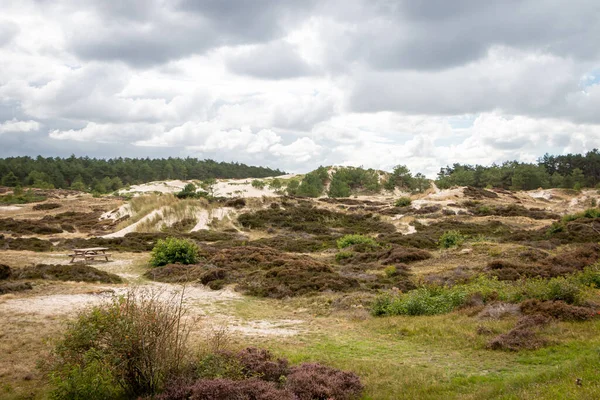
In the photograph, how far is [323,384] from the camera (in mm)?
6852

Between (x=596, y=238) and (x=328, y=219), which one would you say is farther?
(x=328, y=219)

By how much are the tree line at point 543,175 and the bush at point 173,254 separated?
8324 centimetres

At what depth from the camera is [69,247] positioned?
83.7ft

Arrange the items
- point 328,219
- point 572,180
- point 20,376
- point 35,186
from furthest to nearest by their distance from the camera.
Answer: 1. point 572,180
2. point 35,186
3. point 328,219
4. point 20,376

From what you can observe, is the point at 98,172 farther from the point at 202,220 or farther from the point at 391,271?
the point at 391,271

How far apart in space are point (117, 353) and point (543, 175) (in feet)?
343

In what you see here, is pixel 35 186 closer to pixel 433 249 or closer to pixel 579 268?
pixel 433 249

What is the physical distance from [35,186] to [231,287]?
83.5 meters

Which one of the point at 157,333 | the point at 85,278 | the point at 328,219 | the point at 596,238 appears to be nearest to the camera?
the point at 157,333

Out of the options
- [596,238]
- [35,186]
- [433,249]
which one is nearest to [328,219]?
[433,249]

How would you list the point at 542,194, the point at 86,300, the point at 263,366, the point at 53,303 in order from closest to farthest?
1. the point at 263,366
2. the point at 53,303
3. the point at 86,300
4. the point at 542,194

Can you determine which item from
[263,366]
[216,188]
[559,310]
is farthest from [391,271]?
[216,188]

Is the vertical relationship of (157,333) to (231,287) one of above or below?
above

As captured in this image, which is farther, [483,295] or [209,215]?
[209,215]
